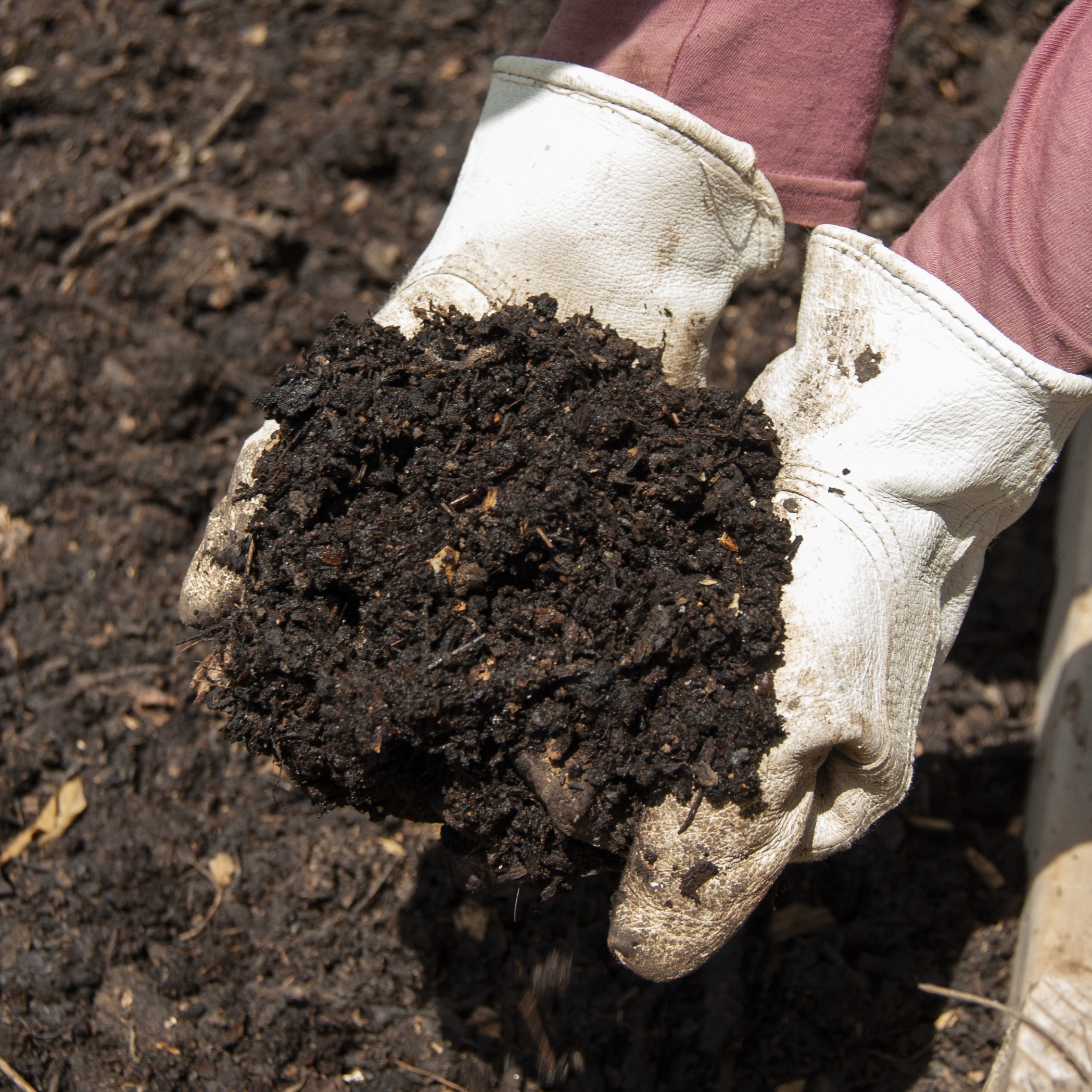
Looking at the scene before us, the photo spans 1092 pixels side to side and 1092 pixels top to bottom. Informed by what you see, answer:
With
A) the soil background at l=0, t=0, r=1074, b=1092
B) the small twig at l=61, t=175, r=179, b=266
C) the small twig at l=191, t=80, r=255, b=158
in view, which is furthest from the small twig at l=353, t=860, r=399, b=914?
the small twig at l=191, t=80, r=255, b=158

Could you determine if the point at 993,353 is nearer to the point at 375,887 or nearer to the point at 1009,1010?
the point at 1009,1010

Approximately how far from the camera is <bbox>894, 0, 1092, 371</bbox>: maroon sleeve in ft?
3.77

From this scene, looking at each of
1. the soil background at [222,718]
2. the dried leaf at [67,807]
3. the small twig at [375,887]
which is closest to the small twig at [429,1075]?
the soil background at [222,718]

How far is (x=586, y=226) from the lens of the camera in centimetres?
144

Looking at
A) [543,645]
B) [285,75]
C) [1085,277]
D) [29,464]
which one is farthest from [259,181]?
[1085,277]

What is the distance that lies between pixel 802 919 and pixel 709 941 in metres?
0.76

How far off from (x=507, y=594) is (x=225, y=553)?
1.57 feet

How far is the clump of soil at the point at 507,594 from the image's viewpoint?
1.19 metres

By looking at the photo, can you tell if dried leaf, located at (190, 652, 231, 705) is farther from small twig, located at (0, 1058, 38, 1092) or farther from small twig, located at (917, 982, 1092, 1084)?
small twig, located at (917, 982, 1092, 1084)

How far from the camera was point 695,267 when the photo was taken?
4.96ft

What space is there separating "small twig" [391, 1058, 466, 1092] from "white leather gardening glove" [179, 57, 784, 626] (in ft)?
3.46

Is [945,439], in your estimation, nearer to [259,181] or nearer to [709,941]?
[709,941]

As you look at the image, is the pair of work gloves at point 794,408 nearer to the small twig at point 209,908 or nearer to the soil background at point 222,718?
the soil background at point 222,718

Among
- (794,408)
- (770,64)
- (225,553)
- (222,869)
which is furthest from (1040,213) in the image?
(222,869)
